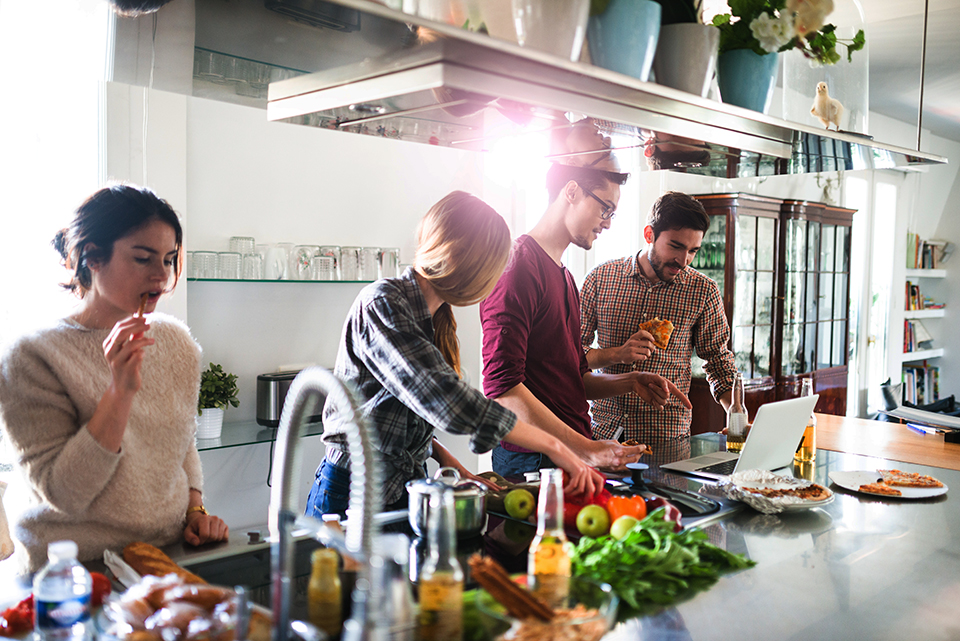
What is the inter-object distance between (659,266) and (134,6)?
2299 millimetres

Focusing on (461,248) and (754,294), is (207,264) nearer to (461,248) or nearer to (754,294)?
(461,248)

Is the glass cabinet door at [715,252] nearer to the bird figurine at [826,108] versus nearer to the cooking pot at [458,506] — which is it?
the bird figurine at [826,108]

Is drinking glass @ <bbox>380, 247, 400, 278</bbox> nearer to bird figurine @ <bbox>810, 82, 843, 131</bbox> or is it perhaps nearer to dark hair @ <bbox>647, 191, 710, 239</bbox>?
dark hair @ <bbox>647, 191, 710, 239</bbox>

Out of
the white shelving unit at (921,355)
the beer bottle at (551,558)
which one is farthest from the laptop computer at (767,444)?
the white shelving unit at (921,355)

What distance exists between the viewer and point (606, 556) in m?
1.25

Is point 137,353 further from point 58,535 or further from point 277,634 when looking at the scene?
point 277,634

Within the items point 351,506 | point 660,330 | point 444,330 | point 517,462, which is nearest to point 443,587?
point 351,506

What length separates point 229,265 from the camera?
303 centimetres

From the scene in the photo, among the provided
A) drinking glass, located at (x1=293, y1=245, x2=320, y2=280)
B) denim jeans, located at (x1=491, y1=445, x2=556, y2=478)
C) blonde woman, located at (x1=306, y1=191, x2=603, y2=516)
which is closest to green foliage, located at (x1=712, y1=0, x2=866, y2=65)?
blonde woman, located at (x1=306, y1=191, x2=603, y2=516)

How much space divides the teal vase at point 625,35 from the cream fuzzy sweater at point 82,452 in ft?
3.62

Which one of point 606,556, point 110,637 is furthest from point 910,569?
point 110,637

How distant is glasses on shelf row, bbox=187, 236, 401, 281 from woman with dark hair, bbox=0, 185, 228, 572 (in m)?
1.39

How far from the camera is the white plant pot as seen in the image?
290 cm

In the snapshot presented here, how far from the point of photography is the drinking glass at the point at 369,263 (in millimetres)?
3452
